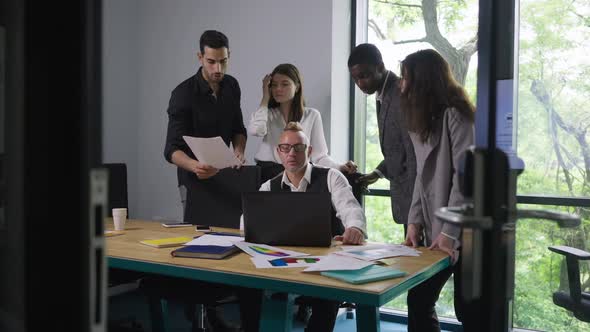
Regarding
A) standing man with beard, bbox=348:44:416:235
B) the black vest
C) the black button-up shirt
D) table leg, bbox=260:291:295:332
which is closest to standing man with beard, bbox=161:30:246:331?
the black button-up shirt

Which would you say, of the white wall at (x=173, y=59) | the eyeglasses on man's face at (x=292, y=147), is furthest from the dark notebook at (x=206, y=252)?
the white wall at (x=173, y=59)

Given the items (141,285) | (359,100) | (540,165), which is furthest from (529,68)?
(141,285)

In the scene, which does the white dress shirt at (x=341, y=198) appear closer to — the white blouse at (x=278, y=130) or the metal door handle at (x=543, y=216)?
the white blouse at (x=278, y=130)

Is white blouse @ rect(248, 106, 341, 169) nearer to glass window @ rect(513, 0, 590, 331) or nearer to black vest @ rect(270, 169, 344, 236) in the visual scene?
black vest @ rect(270, 169, 344, 236)

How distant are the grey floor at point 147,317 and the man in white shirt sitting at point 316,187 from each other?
1.16 metres

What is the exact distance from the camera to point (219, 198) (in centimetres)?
280

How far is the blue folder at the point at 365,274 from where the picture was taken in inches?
56.7

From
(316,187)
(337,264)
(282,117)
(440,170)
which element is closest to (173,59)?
(282,117)

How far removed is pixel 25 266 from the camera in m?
0.47

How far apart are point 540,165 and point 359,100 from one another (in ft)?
4.22

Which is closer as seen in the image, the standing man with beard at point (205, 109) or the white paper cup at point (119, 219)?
the white paper cup at point (119, 219)

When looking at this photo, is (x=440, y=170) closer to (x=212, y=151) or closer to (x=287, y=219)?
(x=287, y=219)

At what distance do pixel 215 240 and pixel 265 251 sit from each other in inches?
12.3

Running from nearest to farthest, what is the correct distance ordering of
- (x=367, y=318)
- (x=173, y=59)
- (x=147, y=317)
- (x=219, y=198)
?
(x=367, y=318), (x=219, y=198), (x=147, y=317), (x=173, y=59)
